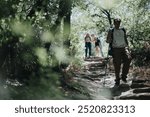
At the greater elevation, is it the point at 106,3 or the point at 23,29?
the point at 106,3

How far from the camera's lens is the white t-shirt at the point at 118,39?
1417 cm

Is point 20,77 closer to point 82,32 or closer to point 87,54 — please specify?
point 87,54

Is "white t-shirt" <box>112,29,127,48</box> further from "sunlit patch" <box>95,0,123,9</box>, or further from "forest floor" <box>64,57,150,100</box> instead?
"sunlit patch" <box>95,0,123,9</box>

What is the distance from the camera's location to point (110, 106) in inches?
350

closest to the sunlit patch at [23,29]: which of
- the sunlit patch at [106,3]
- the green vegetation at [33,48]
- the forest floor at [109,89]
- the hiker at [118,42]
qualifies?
the green vegetation at [33,48]

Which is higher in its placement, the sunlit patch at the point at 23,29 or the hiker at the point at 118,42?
the sunlit patch at the point at 23,29

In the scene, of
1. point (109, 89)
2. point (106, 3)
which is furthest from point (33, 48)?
point (106, 3)

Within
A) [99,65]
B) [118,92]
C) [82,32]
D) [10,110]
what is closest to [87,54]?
[99,65]

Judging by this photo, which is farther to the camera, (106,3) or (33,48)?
(106,3)

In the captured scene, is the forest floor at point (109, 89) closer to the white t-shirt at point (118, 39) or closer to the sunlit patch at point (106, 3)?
the white t-shirt at point (118, 39)

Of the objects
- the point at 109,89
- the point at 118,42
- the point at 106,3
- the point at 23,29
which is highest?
the point at 106,3

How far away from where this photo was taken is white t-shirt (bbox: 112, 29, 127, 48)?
14.2 meters

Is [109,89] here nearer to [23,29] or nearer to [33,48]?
[33,48]

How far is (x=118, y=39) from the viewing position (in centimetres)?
1420
